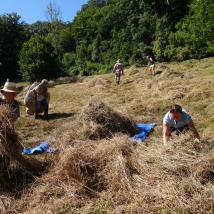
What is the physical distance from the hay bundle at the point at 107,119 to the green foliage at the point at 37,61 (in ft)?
77.8

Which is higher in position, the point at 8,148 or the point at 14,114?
the point at 14,114

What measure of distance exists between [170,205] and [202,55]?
30.3 metres

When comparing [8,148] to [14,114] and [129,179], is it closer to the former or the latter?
[14,114]

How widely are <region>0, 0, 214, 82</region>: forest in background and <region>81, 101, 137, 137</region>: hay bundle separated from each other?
15.2 m

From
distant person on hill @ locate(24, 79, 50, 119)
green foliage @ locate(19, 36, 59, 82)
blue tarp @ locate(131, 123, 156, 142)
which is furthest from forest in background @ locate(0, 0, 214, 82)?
blue tarp @ locate(131, 123, 156, 142)

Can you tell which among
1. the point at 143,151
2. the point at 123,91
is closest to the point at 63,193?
the point at 143,151

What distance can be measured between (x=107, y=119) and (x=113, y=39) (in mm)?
40773

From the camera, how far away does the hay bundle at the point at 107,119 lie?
35.2 feet

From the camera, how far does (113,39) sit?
50.9 meters

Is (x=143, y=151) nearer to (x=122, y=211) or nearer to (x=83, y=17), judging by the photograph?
(x=122, y=211)

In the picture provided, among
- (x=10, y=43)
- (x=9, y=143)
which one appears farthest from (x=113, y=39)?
(x=9, y=143)

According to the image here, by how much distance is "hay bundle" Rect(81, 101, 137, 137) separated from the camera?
35.2 feet

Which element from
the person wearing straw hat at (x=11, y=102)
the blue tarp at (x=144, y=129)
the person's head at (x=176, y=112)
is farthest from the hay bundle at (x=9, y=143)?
the blue tarp at (x=144, y=129)

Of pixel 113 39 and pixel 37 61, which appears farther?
pixel 113 39
